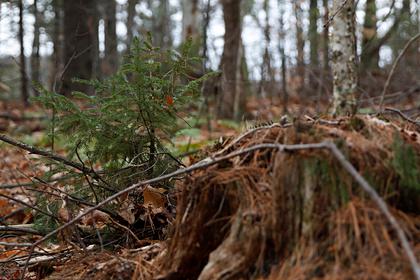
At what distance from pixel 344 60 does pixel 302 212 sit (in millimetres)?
1418

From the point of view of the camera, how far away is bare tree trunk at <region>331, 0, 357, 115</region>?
2.91 m

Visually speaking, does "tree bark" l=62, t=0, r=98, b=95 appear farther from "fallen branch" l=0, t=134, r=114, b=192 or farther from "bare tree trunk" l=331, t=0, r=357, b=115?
"bare tree trunk" l=331, t=0, r=357, b=115

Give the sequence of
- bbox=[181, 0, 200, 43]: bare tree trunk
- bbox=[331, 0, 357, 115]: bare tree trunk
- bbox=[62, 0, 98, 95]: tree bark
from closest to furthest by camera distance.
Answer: bbox=[331, 0, 357, 115]: bare tree trunk < bbox=[62, 0, 98, 95]: tree bark < bbox=[181, 0, 200, 43]: bare tree trunk

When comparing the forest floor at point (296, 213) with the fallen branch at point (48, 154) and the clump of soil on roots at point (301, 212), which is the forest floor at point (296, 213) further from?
the fallen branch at point (48, 154)

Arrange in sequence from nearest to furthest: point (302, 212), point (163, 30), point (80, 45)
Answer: point (302, 212) < point (80, 45) < point (163, 30)

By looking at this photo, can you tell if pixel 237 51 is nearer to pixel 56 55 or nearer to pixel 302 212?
pixel 56 55

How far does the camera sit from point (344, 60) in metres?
2.94

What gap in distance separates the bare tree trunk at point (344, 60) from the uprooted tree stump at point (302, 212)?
0.69m

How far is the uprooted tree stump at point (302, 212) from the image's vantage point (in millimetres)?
1719

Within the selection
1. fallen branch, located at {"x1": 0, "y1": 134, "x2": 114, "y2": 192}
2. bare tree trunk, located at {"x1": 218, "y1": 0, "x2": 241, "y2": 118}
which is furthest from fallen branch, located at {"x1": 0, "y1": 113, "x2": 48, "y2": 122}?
fallen branch, located at {"x1": 0, "y1": 134, "x2": 114, "y2": 192}

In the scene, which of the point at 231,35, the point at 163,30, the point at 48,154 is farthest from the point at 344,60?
the point at 163,30

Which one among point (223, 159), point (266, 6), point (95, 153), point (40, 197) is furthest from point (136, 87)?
point (266, 6)

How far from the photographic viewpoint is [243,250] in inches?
75.7

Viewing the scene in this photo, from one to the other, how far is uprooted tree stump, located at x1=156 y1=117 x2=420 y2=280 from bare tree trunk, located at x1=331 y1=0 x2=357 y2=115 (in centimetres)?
69
